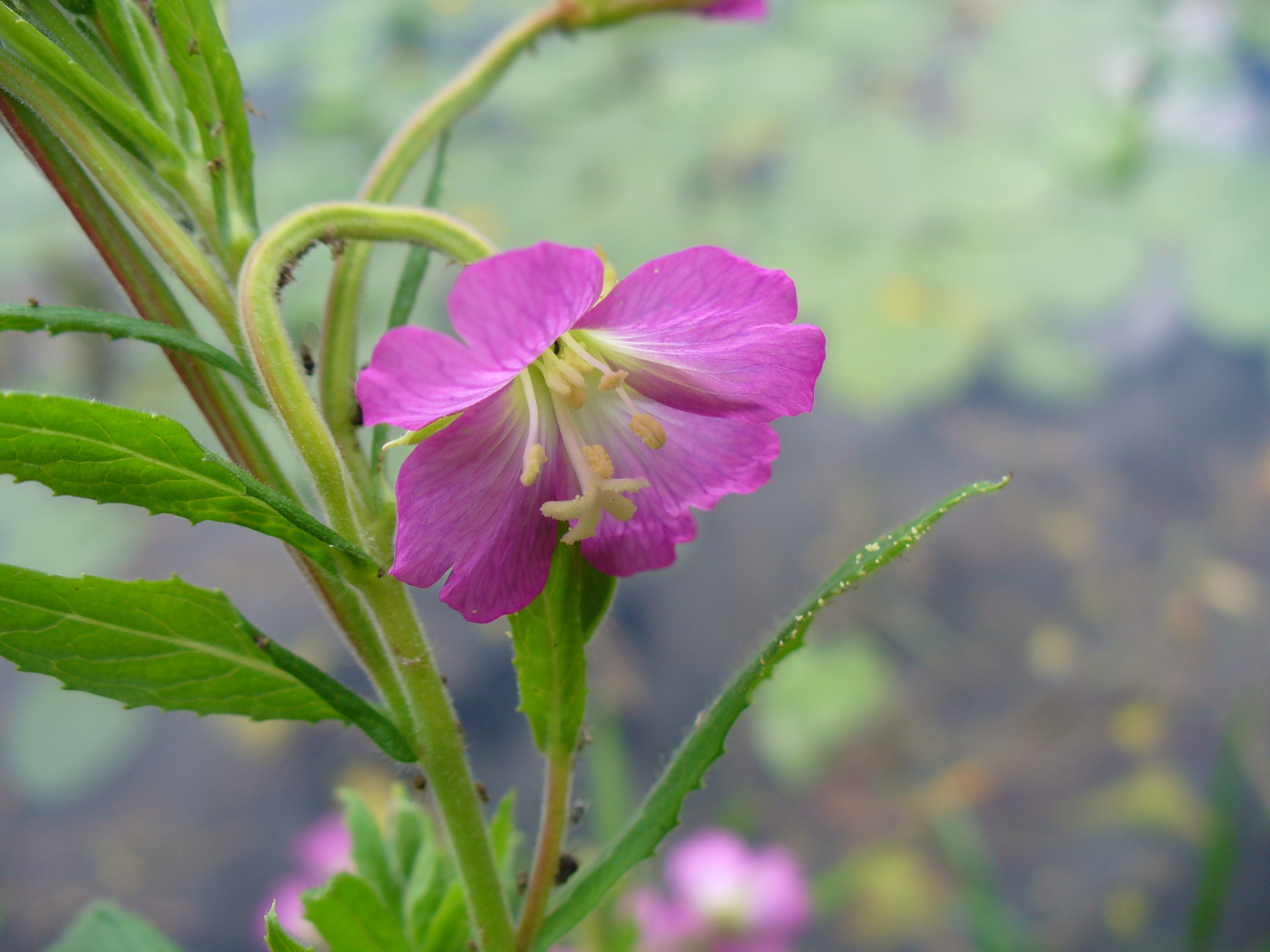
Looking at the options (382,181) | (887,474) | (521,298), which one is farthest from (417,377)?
(887,474)

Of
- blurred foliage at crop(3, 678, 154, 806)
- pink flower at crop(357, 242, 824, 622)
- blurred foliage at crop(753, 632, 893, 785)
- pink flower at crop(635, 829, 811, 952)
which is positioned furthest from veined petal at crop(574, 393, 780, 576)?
blurred foliage at crop(3, 678, 154, 806)

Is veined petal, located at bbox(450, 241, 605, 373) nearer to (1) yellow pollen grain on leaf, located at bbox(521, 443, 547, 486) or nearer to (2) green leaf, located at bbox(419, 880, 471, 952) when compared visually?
(1) yellow pollen grain on leaf, located at bbox(521, 443, 547, 486)

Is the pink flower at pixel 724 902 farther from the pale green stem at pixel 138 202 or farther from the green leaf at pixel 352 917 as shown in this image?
the pale green stem at pixel 138 202

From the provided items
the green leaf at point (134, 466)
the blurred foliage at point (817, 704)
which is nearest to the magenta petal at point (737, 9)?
the green leaf at point (134, 466)

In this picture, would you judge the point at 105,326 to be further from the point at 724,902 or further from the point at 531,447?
the point at 724,902

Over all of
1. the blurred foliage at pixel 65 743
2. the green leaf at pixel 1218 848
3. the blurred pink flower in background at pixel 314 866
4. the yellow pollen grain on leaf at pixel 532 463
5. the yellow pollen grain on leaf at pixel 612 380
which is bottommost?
the green leaf at pixel 1218 848

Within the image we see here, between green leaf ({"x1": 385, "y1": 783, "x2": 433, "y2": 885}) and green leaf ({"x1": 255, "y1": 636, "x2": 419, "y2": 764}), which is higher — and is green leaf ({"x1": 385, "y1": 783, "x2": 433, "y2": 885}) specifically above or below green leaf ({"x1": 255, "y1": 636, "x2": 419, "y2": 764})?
below

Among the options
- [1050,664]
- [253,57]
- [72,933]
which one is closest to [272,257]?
[72,933]

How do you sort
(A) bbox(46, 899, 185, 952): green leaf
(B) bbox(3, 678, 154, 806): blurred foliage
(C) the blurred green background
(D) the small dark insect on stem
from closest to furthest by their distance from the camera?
(D) the small dark insect on stem
(A) bbox(46, 899, 185, 952): green leaf
(C) the blurred green background
(B) bbox(3, 678, 154, 806): blurred foliage
